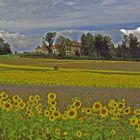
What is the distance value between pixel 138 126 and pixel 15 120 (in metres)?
1.91

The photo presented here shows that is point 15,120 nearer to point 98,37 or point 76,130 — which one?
point 76,130

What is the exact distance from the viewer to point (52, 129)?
6.44 metres

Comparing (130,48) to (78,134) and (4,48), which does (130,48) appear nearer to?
(4,48)

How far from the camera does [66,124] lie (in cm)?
646

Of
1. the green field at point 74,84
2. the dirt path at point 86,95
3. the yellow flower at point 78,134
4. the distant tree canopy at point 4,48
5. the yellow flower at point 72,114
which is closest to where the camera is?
the yellow flower at point 78,134

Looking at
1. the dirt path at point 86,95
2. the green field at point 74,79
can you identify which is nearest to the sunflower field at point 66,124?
the dirt path at point 86,95

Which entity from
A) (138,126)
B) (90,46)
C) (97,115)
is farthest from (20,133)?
(90,46)

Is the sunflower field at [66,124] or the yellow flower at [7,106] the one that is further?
the yellow flower at [7,106]

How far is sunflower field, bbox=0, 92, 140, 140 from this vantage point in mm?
6172

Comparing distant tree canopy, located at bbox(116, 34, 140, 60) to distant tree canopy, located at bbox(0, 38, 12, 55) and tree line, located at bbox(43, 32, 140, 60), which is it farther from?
distant tree canopy, located at bbox(0, 38, 12, 55)

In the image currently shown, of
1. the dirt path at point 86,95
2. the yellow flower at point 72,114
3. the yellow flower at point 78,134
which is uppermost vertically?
the yellow flower at point 72,114

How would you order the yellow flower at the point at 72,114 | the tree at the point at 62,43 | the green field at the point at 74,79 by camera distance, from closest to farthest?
the yellow flower at the point at 72,114
the green field at the point at 74,79
the tree at the point at 62,43

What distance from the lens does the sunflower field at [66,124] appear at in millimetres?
6172

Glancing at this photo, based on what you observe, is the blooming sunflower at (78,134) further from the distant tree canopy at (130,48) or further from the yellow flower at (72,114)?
the distant tree canopy at (130,48)
